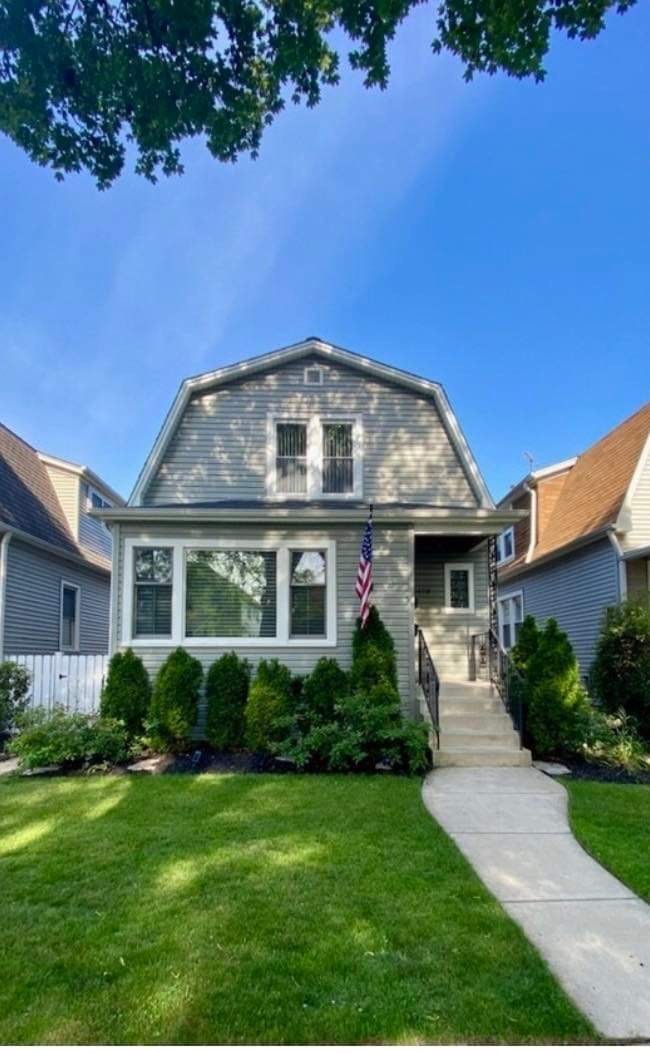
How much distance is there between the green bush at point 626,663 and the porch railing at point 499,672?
185 cm

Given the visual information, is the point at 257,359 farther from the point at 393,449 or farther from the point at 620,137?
the point at 620,137

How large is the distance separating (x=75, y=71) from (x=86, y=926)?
687cm

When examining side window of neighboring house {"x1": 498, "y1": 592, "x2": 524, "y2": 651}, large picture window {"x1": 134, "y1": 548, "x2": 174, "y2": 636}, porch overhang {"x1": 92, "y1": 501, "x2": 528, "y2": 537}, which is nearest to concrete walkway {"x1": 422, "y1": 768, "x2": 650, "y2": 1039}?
porch overhang {"x1": 92, "y1": 501, "x2": 528, "y2": 537}

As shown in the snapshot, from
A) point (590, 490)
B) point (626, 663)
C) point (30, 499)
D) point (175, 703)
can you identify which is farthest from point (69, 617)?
point (590, 490)

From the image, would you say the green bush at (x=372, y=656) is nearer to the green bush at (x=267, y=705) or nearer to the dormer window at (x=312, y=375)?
the green bush at (x=267, y=705)

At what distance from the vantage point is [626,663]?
9945mm

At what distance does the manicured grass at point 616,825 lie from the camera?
4453 millimetres

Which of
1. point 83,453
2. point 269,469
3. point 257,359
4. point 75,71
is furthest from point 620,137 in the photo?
point 83,453

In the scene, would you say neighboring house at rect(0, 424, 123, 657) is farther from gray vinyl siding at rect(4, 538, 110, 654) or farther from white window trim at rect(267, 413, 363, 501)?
white window trim at rect(267, 413, 363, 501)

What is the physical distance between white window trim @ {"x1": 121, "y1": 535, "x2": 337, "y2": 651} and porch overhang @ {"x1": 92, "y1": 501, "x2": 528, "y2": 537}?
355 millimetres

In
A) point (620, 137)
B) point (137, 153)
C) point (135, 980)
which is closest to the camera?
point (135, 980)

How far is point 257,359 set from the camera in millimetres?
11094

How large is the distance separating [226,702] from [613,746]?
5343mm

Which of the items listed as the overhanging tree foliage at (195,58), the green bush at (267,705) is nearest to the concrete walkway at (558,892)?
the green bush at (267,705)
